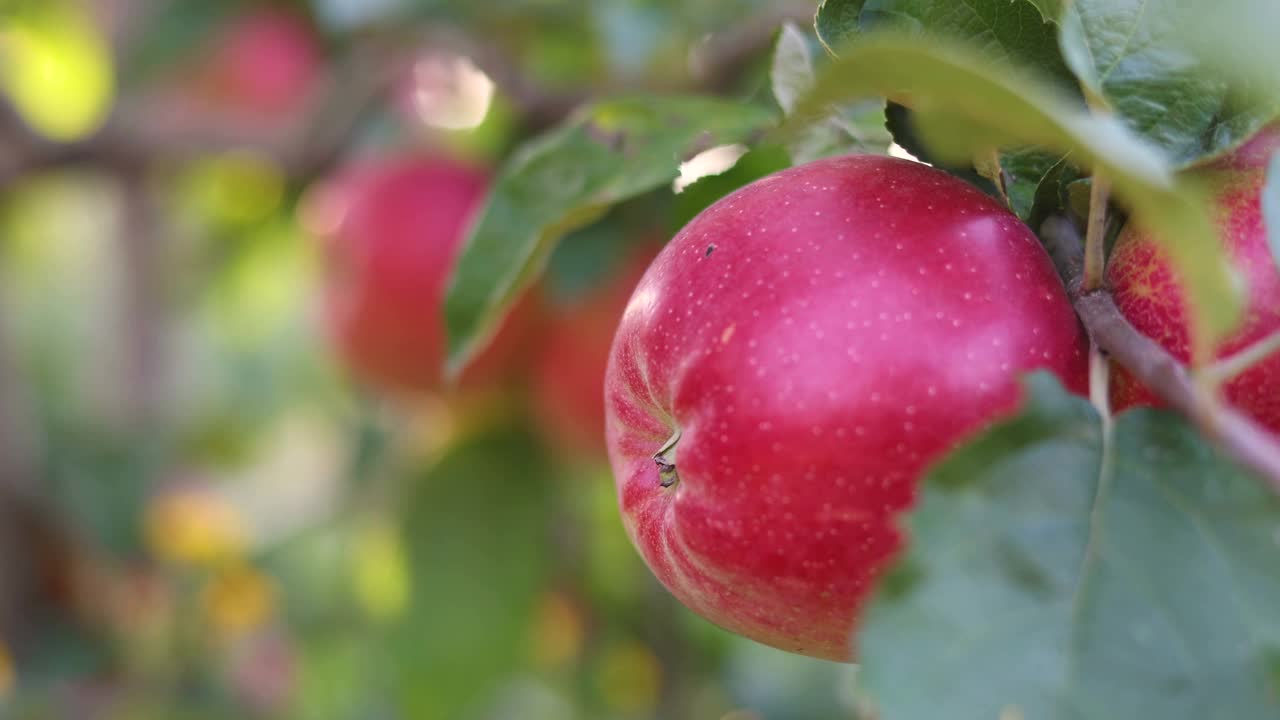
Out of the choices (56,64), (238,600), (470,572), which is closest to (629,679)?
(470,572)

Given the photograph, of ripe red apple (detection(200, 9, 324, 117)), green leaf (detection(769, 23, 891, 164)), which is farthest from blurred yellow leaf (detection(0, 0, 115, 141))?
green leaf (detection(769, 23, 891, 164))

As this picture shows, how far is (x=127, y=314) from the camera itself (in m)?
1.71

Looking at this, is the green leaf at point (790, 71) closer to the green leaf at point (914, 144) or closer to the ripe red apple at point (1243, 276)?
the green leaf at point (914, 144)

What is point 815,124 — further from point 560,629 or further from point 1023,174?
point 560,629

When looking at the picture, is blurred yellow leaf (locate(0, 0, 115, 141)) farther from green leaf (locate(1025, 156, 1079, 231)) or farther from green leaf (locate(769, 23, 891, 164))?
→ green leaf (locate(1025, 156, 1079, 231))

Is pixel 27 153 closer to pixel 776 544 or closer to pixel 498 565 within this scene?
pixel 498 565

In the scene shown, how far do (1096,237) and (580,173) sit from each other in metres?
0.27

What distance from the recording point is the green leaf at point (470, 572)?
1.34m

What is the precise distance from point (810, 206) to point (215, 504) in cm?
156

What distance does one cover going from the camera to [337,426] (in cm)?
222

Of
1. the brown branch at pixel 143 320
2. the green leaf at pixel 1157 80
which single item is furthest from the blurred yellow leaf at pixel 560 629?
the green leaf at pixel 1157 80

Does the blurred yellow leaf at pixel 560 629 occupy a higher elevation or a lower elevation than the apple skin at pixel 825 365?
lower

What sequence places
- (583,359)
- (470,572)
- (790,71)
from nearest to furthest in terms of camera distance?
(790,71) → (583,359) → (470,572)

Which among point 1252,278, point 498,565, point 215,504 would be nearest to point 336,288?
point 498,565
